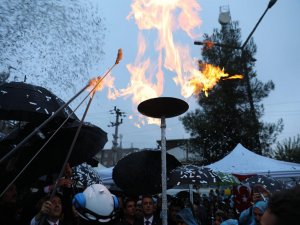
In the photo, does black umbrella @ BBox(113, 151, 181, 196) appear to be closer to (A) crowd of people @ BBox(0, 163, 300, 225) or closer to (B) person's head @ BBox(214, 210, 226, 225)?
(A) crowd of people @ BBox(0, 163, 300, 225)

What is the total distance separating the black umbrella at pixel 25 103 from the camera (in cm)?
405

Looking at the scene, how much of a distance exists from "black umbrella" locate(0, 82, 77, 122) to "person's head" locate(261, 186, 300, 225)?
3.41m

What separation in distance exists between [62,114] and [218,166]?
26.3ft

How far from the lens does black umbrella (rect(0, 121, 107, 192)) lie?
15.7 feet

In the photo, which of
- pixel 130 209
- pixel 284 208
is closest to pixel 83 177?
pixel 130 209

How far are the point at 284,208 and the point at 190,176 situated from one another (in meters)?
5.79

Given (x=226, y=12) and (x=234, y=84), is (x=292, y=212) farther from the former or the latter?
(x=234, y=84)

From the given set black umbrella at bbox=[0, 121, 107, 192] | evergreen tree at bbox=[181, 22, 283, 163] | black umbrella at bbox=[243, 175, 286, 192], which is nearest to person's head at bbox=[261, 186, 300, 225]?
black umbrella at bbox=[0, 121, 107, 192]

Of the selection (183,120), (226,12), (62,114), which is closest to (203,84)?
(62,114)

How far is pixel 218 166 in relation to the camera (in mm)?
11172

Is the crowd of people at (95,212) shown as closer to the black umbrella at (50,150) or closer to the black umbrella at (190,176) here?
the black umbrella at (50,150)

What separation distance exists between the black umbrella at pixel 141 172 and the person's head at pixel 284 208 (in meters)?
5.35

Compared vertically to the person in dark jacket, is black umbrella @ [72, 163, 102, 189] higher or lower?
higher

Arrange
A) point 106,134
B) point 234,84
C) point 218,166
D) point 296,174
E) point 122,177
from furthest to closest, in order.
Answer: point 234,84 → point 218,166 → point 296,174 → point 122,177 → point 106,134
